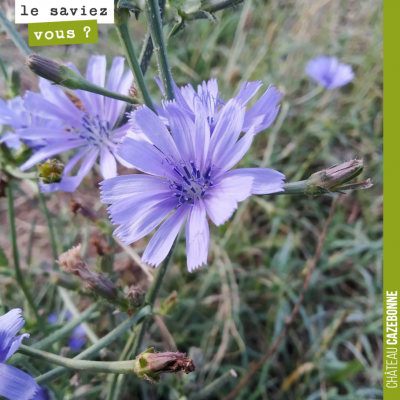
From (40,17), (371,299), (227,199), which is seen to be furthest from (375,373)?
(40,17)

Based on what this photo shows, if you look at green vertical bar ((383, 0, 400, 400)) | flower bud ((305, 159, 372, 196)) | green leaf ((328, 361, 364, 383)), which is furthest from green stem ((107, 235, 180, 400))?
green leaf ((328, 361, 364, 383))

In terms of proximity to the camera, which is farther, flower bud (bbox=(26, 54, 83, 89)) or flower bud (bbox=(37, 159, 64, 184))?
flower bud (bbox=(37, 159, 64, 184))

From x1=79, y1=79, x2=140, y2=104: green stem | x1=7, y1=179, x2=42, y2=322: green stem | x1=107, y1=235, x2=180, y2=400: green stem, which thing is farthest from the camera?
x1=7, y1=179, x2=42, y2=322: green stem

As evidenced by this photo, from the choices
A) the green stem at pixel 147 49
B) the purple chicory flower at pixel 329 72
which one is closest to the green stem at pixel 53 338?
the green stem at pixel 147 49

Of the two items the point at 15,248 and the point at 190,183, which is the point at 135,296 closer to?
the point at 190,183

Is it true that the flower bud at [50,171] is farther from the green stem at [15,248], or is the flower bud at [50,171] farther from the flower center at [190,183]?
the flower center at [190,183]

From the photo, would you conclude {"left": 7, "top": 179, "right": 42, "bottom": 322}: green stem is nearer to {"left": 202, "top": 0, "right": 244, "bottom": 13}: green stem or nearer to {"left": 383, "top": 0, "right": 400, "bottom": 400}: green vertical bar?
{"left": 202, "top": 0, "right": 244, "bottom": 13}: green stem
